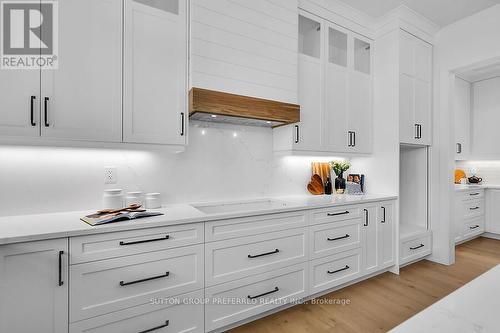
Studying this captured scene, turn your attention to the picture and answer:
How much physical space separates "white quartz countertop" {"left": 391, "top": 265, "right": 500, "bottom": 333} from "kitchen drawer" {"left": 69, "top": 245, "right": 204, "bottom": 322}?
1.37 meters

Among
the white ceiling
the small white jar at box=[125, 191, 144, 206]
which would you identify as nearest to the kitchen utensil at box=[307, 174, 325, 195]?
the small white jar at box=[125, 191, 144, 206]

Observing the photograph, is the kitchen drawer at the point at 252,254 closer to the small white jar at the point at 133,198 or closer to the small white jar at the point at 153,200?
the small white jar at the point at 153,200

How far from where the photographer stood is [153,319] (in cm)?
156

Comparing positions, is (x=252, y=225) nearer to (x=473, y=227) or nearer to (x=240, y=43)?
(x=240, y=43)

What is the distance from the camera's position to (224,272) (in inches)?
70.6

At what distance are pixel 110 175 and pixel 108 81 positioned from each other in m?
0.71

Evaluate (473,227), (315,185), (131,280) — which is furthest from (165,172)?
(473,227)

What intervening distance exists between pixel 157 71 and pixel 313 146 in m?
1.63

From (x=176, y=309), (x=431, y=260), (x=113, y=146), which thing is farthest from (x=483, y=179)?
(x=113, y=146)

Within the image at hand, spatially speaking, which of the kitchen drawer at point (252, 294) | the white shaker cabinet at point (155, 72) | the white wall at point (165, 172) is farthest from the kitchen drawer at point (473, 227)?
the white shaker cabinet at point (155, 72)

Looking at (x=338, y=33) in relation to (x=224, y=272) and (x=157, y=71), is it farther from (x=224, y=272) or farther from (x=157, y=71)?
(x=224, y=272)

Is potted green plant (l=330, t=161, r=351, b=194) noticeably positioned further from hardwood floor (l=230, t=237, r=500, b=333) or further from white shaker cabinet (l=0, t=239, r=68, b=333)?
white shaker cabinet (l=0, t=239, r=68, b=333)

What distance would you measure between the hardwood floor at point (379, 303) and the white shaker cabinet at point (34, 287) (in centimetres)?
118

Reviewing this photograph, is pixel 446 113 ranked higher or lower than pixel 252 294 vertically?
higher
